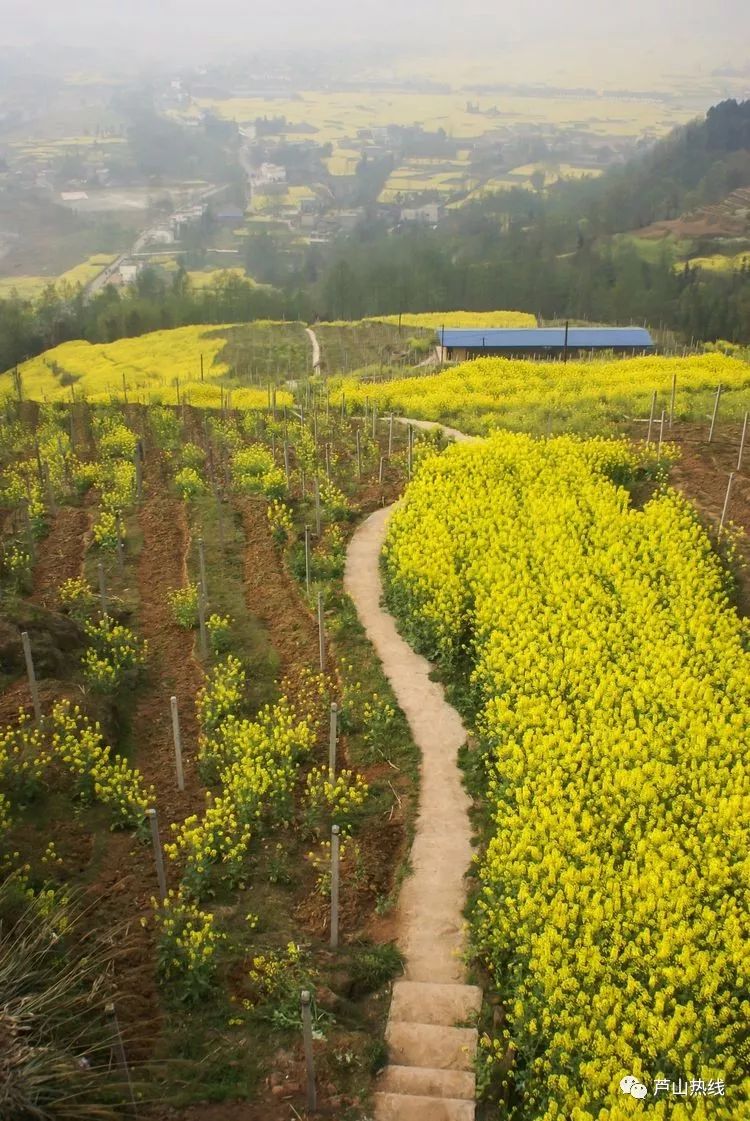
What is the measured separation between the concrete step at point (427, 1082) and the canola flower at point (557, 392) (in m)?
19.4

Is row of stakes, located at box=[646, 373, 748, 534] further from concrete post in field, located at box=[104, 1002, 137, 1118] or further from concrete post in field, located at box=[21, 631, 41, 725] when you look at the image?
concrete post in field, located at box=[104, 1002, 137, 1118]

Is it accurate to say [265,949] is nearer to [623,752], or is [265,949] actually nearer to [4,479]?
[623,752]

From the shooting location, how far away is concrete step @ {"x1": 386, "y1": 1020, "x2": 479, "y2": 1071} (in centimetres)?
862

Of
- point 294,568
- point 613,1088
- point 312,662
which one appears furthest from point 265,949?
point 294,568

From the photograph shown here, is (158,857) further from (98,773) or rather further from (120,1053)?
(120,1053)

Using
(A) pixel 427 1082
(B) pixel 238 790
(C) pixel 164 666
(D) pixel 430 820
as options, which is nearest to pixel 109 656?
(C) pixel 164 666

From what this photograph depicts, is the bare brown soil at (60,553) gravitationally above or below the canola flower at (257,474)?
below

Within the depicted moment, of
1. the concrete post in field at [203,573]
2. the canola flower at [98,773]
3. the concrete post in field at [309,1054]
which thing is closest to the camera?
the concrete post in field at [309,1054]

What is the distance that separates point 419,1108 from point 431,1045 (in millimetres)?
697

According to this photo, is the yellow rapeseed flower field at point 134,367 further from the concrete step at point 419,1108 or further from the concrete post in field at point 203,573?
the concrete step at point 419,1108

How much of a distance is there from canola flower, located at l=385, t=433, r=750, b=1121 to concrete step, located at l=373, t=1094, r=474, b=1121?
0.50m

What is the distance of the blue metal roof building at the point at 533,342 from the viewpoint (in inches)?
1994

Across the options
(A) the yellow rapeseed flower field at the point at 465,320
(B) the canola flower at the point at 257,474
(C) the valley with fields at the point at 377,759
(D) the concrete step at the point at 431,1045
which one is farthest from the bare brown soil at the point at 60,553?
(A) the yellow rapeseed flower field at the point at 465,320

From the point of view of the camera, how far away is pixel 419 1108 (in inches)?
320
